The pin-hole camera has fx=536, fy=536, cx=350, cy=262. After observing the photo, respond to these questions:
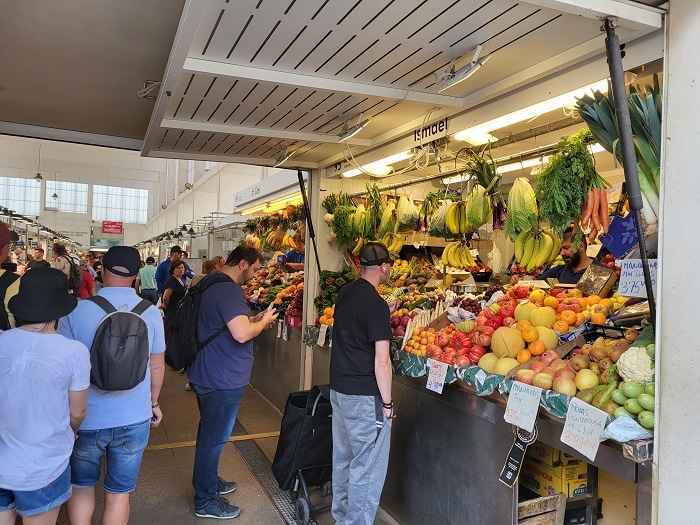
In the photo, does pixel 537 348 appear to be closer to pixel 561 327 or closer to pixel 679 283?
pixel 561 327

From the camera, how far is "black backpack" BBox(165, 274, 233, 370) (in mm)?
3542

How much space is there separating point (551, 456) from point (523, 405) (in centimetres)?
65

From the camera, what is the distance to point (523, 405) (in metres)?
2.43

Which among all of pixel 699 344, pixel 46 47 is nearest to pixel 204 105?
pixel 46 47

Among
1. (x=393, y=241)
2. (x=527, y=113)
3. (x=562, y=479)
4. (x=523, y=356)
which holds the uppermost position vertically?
(x=527, y=113)

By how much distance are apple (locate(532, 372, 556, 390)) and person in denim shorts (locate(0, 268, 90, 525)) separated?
1.96 meters

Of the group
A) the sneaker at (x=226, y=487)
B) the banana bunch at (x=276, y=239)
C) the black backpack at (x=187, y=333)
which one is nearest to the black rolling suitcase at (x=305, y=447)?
the sneaker at (x=226, y=487)

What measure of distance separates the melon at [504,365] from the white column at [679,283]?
0.81 m

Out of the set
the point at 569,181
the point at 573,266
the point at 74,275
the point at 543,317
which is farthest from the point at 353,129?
the point at 74,275

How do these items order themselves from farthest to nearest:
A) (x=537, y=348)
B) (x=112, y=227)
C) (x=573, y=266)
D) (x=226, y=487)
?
(x=112, y=227) < (x=573, y=266) < (x=226, y=487) < (x=537, y=348)

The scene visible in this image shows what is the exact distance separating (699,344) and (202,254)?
1220 cm

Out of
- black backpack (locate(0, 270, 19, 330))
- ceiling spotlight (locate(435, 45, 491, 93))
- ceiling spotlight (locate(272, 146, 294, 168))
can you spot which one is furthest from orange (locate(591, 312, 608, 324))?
black backpack (locate(0, 270, 19, 330))

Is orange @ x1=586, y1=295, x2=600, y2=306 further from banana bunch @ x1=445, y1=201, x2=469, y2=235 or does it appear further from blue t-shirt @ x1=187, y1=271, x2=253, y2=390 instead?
blue t-shirt @ x1=187, y1=271, x2=253, y2=390

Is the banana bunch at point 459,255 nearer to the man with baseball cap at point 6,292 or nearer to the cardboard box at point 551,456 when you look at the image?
the cardboard box at point 551,456
